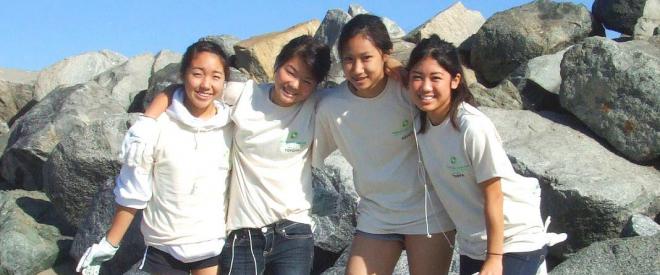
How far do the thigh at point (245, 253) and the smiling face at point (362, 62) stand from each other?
0.89 m

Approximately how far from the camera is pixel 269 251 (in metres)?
4.13

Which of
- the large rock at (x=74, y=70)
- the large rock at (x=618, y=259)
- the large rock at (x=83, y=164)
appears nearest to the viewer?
the large rock at (x=618, y=259)

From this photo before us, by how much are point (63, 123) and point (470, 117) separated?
747 centimetres

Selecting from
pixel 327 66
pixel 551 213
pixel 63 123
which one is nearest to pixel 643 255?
pixel 551 213

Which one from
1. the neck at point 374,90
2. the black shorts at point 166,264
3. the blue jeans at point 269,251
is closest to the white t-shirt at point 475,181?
the neck at point 374,90

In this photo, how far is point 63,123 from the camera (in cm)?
1020

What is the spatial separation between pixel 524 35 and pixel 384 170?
595cm

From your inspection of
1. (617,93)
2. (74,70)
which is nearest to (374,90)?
(617,93)

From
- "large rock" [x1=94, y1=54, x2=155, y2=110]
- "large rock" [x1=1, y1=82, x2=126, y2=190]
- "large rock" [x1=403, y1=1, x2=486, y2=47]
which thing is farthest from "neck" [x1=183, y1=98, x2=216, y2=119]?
"large rock" [x1=94, y1=54, x2=155, y2=110]

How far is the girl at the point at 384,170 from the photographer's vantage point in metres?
4.11

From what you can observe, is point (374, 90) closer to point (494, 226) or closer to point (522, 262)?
point (494, 226)

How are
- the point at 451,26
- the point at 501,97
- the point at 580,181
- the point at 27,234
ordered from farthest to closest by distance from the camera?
the point at 451,26
the point at 27,234
the point at 501,97
the point at 580,181

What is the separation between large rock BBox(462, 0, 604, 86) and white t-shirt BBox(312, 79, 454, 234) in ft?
19.0

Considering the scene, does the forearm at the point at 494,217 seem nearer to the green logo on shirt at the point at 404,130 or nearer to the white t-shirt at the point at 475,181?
the white t-shirt at the point at 475,181
